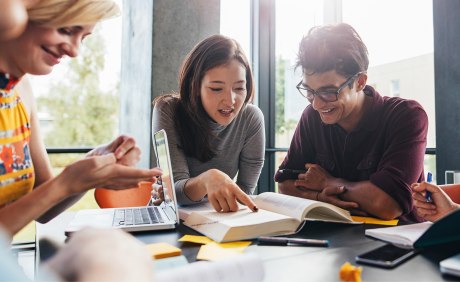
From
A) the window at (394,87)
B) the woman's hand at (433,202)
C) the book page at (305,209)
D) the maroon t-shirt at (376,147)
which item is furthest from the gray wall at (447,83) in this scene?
the book page at (305,209)

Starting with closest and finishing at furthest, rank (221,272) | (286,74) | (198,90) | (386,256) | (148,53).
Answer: (221,272)
(386,256)
(198,90)
(148,53)
(286,74)

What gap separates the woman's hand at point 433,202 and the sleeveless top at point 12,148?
3.94ft

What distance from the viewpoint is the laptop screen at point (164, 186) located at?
1.32 metres

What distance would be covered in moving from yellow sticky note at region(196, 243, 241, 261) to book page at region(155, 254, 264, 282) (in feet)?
0.66

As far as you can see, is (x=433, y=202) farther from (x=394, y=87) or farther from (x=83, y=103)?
(x=83, y=103)

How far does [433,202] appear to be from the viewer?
1.22m

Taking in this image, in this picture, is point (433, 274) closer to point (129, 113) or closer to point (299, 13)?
point (129, 113)

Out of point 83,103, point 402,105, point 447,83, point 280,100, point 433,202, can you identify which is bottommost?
point 433,202

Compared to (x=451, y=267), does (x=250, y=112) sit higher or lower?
higher

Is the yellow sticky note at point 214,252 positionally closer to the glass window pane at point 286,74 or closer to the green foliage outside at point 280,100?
the glass window pane at point 286,74

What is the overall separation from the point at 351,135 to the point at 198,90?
31.0 inches

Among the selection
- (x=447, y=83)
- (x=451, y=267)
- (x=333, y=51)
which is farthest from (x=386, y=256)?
(x=447, y=83)

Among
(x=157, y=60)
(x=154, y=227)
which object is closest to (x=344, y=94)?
(x=154, y=227)

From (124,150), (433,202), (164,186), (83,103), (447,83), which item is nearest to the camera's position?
(124,150)
